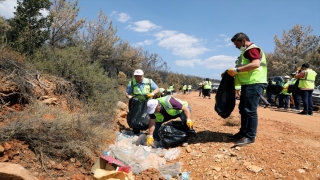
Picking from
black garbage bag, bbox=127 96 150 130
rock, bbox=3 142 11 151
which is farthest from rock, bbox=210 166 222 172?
rock, bbox=3 142 11 151

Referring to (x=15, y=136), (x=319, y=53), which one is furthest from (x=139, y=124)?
(x=319, y=53)

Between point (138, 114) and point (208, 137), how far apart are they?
4.69ft

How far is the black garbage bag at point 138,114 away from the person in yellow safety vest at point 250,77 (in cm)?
185

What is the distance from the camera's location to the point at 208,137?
3867 mm

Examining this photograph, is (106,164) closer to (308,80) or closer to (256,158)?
(256,158)

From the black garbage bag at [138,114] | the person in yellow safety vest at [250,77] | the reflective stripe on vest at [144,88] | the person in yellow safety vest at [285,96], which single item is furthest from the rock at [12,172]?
the person in yellow safety vest at [285,96]

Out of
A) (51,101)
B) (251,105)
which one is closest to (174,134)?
(251,105)

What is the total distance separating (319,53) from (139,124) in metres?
19.5

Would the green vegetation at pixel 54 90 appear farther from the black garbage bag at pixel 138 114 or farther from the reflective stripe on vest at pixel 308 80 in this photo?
the reflective stripe on vest at pixel 308 80

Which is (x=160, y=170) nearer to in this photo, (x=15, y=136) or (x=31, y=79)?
(x=15, y=136)

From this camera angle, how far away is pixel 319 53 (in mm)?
18516

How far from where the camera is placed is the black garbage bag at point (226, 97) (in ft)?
11.6

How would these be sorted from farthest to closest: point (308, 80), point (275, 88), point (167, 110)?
point (275, 88) < point (308, 80) < point (167, 110)

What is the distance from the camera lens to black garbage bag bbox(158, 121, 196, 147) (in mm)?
3654
